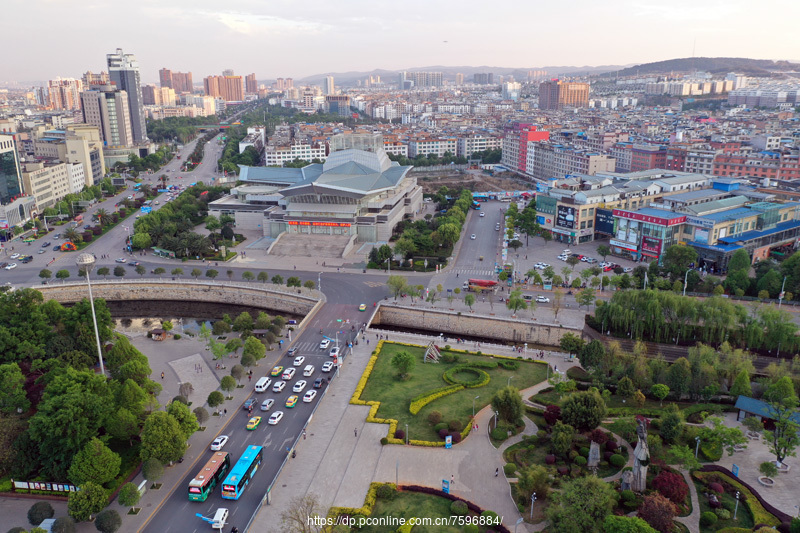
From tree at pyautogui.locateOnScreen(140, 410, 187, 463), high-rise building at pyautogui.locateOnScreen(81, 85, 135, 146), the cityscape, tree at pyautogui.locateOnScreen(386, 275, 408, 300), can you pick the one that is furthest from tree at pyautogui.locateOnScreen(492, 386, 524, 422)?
high-rise building at pyautogui.locateOnScreen(81, 85, 135, 146)

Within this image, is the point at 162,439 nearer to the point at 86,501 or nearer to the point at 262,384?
the point at 86,501

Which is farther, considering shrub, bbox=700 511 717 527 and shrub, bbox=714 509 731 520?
shrub, bbox=714 509 731 520

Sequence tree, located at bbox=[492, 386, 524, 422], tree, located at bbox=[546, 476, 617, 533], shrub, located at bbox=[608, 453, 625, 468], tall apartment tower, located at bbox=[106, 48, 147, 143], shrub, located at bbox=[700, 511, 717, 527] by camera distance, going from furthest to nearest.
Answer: tall apartment tower, located at bbox=[106, 48, 147, 143], tree, located at bbox=[492, 386, 524, 422], shrub, located at bbox=[608, 453, 625, 468], shrub, located at bbox=[700, 511, 717, 527], tree, located at bbox=[546, 476, 617, 533]

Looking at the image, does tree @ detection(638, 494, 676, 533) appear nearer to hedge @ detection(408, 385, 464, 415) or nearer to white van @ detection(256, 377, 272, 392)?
hedge @ detection(408, 385, 464, 415)

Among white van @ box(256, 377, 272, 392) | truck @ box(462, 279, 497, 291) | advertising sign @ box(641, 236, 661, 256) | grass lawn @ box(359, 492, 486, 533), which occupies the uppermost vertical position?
advertising sign @ box(641, 236, 661, 256)

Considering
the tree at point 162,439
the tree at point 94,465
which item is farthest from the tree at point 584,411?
the tree at point 94,465
